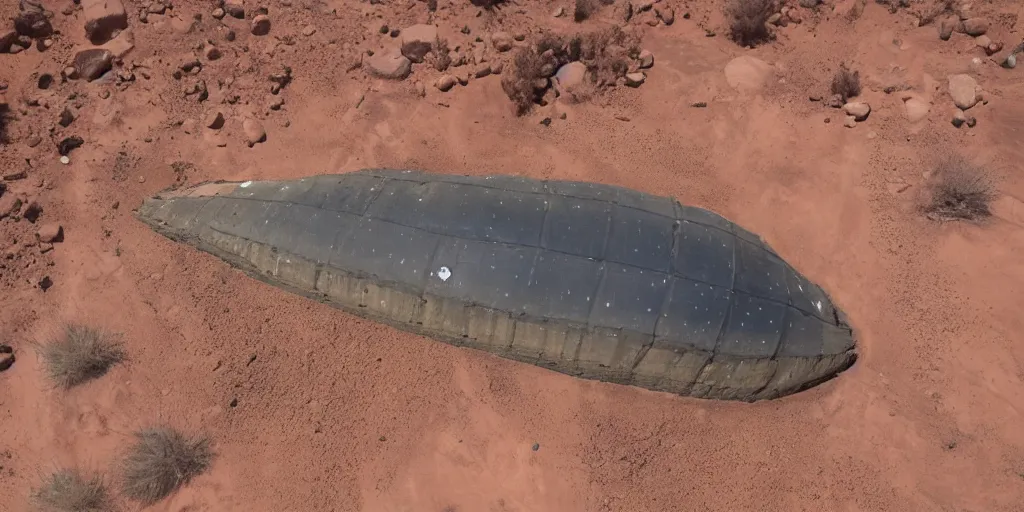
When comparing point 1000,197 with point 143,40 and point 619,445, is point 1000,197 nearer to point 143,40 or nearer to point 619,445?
A: point 619,445

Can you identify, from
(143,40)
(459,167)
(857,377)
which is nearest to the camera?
(857,377)

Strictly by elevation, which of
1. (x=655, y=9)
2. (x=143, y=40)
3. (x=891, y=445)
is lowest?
(x=891, y=445)

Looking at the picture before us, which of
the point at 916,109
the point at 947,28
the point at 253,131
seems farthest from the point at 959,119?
the point at 253,131

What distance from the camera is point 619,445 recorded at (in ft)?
24.9

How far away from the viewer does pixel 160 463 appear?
7160 mm

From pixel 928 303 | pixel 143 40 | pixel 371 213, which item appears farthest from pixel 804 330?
pixel 143 40

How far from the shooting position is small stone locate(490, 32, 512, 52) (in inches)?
432

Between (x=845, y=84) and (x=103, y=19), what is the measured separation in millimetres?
13660

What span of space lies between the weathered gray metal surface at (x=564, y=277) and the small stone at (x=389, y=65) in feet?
9.99

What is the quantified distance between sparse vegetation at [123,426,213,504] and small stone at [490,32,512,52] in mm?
8329

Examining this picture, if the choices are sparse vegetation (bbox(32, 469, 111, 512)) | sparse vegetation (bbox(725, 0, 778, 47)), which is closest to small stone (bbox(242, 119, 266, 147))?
sparse vegetation (bbox(32, 469, 111, 512))

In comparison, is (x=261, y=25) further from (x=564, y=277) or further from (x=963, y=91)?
(x=963, y=91)

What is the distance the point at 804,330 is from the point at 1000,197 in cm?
462

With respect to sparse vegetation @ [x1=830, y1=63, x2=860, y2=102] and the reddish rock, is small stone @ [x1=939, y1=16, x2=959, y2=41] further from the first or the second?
the reddish rock
